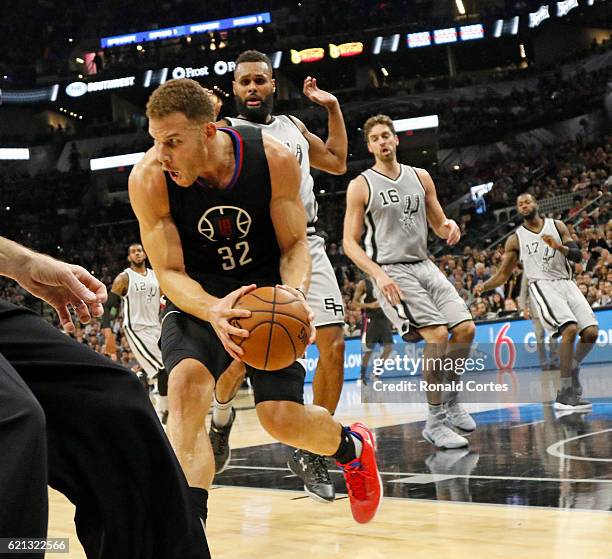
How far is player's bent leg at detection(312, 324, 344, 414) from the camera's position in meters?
5.11

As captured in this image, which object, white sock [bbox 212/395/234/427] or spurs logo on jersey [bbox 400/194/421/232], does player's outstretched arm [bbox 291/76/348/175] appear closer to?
spurs logo on jersey [bbox 400/194/421/232]

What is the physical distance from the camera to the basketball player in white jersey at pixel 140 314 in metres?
9.24

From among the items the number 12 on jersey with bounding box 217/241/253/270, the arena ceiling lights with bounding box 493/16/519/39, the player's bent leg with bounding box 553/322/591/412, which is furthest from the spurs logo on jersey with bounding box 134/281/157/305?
the arena ceiling lights with bounding box 493/16/519/39

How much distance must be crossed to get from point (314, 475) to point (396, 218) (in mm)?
2647

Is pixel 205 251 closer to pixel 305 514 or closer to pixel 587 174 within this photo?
pixel 305 514

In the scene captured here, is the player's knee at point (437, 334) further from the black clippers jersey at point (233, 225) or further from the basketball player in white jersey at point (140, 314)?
the basketball player in white jersey at point (140, 314)

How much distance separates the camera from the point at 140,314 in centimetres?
966

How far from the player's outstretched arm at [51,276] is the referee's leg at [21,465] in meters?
0.50

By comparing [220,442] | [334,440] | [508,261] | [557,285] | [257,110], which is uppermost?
[257,110]

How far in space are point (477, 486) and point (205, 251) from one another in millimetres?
1980

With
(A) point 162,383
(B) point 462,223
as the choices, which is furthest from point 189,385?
(B) point 462,223

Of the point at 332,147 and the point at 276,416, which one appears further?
the point at 332,147
